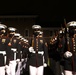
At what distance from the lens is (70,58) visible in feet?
21.6

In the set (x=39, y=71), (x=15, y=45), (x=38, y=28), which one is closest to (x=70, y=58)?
(x=39, y=71)

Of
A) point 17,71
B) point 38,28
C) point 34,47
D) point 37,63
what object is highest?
point 38,28

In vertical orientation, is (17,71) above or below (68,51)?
Result: below

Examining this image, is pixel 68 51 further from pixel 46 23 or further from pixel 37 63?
pixel 46 23

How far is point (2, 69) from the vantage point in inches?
301

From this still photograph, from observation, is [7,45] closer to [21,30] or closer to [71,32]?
[71,32]

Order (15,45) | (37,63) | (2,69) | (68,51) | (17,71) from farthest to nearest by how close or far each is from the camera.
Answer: (17,71), (15,45), (37,63), (2,69), (68,51)

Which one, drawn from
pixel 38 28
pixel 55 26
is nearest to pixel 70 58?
pixel 38 28

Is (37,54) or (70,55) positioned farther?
(37,54)

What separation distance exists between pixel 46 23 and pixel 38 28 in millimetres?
55932

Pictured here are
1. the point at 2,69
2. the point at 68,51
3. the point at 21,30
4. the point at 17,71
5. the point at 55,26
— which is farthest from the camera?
the point at 55,26

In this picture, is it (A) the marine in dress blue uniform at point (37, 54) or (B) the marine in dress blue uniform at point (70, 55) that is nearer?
(B) the marine in dress blue uniform at point (70, 55)

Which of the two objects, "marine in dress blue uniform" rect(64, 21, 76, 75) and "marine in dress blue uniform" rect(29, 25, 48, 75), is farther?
"marine in dress blue uniform" rect(29, 25, 48, 75)

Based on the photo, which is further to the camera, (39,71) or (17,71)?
(17,71)
